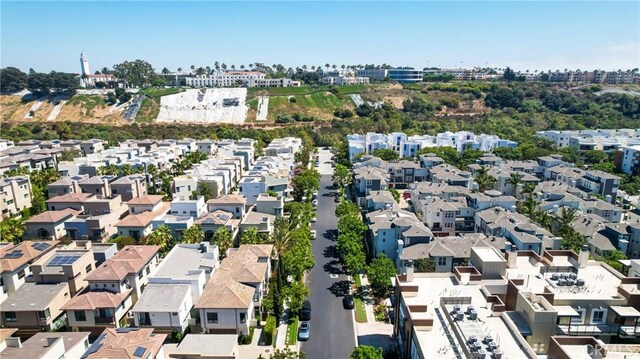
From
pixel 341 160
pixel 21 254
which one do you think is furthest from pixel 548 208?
pixel 21 254

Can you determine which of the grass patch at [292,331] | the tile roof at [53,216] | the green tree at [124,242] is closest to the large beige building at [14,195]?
the tile roof at [53,216]

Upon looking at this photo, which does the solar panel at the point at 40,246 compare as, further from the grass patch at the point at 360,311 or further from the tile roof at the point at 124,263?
the grass patch at the point at 360,311

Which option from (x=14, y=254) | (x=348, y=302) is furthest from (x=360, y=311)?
(x=14, y=254)

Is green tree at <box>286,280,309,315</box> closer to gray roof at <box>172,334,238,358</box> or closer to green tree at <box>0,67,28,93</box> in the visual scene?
gray roof at <box>172,334,238,358</box>

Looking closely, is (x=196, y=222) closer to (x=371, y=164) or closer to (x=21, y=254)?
(x=21, y=254)

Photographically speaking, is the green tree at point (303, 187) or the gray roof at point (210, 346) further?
the green tree at point (303, 187)

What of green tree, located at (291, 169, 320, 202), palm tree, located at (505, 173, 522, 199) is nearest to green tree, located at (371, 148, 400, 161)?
green tree, located at (291, 169, 320, 202)
